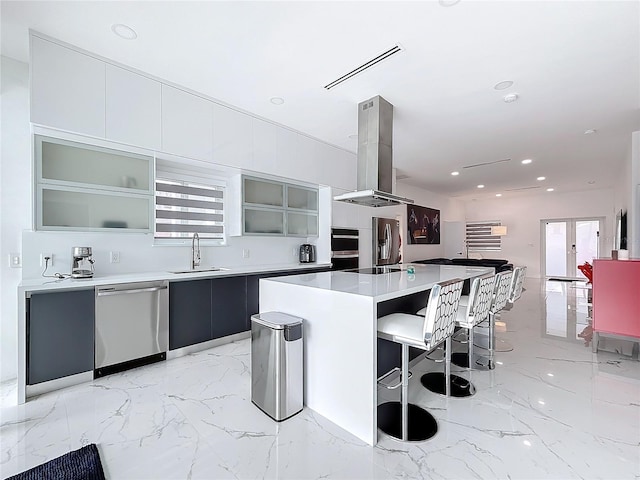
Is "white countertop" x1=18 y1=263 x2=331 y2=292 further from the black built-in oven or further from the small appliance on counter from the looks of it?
the black built-in oven

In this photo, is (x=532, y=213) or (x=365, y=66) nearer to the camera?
(x=365, y=66)

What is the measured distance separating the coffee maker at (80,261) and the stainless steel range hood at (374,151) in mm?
2468

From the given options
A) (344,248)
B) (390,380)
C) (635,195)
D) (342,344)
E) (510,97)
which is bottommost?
(390,380)

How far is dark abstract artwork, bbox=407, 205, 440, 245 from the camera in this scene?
8.38m

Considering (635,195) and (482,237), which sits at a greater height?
(635,195)

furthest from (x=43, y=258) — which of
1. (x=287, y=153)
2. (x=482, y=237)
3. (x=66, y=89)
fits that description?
(x=482, y=237)

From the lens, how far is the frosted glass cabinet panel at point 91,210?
8.27ft

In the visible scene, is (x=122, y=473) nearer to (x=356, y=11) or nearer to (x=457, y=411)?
(x=457, y=411)

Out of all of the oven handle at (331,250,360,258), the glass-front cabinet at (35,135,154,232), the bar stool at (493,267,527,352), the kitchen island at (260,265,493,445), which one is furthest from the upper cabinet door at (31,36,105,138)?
the bar stool at (493,267,527,352)

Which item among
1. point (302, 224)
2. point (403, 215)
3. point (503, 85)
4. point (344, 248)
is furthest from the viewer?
point (403, 215)

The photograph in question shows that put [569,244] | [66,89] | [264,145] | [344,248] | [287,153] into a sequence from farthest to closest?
[569,244] < [344,248] < [287,153] < [264,145] < [66,89]

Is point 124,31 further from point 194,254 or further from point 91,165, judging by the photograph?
point 194,254

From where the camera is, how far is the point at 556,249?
9.74 meters

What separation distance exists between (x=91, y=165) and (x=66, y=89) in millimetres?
628
